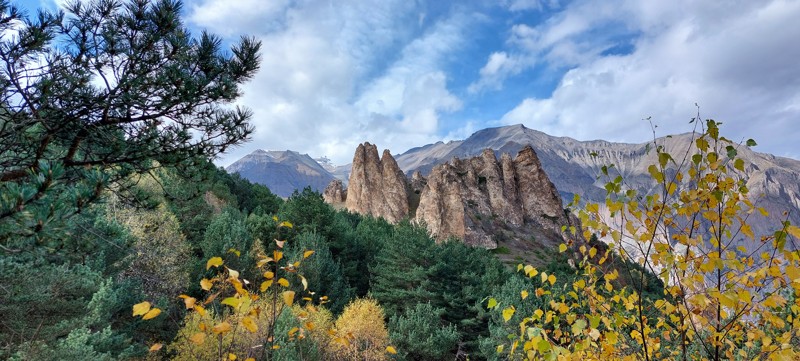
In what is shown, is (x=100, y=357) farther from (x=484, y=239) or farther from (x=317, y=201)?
(x=484, y=239)

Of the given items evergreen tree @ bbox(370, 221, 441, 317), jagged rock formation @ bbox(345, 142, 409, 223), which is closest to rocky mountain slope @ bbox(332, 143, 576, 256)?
jagged rock formation @ bbox(345, 142, 409, 223)

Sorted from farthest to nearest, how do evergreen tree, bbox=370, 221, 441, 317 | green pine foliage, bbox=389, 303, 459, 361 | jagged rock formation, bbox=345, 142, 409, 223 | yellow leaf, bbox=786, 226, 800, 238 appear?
jagged rock formation, bbox=345, 142, 409, 223 < evergreen tree, bbox=370, 221, 441, 317 < green pine foliage, bbox=389, 303, 459, 361 < yellow leaf, bbox=786, 226, 800, 238

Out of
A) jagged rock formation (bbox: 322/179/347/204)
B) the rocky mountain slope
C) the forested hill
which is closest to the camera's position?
the forested hill

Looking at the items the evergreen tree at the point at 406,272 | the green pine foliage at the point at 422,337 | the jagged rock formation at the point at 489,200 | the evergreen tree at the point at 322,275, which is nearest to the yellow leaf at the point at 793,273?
the green pine foliage at the point at 422,337

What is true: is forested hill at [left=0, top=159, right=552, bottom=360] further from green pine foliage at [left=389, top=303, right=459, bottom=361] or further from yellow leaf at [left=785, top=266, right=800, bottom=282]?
yellow leaf at [left=785, top=266, right=800, bottom=282]

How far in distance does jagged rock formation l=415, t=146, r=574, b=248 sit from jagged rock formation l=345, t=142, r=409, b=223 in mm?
9251

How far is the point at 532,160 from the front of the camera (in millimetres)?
69375

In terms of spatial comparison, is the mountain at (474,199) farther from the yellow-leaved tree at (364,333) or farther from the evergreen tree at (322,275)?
the yellow-leaved tree at (364,333)

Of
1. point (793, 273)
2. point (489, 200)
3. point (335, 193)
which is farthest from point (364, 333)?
point (335, 193)

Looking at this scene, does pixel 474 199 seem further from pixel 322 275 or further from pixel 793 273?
pixel 793 273

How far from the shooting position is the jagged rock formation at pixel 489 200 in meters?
57.6

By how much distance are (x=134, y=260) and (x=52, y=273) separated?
1051cm

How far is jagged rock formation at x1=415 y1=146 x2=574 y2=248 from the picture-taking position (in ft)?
189

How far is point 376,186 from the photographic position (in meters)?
73.4
